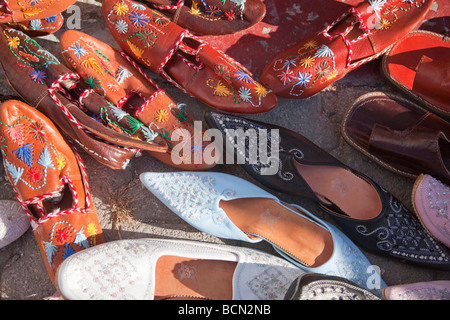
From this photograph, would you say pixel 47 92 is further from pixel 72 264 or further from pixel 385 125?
pixel 385 125

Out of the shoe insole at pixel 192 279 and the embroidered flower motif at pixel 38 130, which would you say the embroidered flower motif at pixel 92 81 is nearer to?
the embroidered flower motif at pixel 38 130

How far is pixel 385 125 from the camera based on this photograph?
1.56m

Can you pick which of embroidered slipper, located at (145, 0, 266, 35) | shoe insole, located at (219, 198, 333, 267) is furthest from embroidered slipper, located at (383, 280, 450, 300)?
embroidered slipper, located at (145, 0, 266, 35)

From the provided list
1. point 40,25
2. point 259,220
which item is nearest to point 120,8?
point 40,25

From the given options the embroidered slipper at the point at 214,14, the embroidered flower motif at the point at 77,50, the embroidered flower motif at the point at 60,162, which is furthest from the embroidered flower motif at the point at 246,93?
the embroidered flower motif at the point at 60,162

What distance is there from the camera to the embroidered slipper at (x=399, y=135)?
1424 millimetres

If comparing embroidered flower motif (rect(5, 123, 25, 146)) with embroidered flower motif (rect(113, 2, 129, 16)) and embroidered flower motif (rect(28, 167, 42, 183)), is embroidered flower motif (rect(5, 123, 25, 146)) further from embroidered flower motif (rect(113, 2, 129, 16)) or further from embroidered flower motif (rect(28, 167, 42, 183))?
embroidered flower motif (rect(113, 2, 129, 16))

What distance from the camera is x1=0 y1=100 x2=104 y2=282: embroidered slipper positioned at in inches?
54.7

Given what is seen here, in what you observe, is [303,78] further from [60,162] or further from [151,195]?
[60,162]

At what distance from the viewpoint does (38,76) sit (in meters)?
1.41

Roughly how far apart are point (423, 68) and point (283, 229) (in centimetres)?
88

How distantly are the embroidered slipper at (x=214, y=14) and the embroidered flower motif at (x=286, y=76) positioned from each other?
25 centimetres
